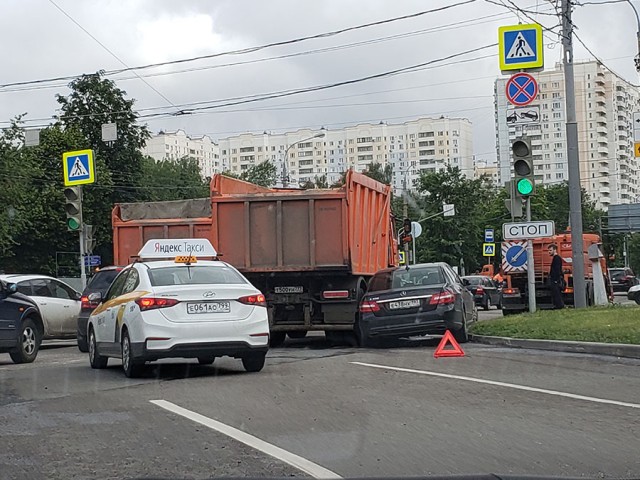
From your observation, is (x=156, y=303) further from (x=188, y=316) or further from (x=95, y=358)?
(x=95, y=358)

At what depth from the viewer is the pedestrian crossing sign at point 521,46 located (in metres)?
19.7

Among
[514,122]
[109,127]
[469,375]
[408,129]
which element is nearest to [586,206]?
[408,129]

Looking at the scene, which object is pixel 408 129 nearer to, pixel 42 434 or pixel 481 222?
pixel 481 222

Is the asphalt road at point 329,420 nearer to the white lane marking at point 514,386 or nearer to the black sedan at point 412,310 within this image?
the white lane marking at point 514,386

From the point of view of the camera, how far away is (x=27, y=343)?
15914mm

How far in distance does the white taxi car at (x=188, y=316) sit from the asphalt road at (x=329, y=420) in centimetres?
38

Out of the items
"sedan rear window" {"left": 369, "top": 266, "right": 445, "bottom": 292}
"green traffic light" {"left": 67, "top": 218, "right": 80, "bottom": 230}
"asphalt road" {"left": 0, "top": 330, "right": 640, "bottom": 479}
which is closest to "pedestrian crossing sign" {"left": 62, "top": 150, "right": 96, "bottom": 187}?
"green traffic light" {"left": 67, "top": 218, "right": 80, "bottom": 230}

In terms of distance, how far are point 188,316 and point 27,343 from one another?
529 centimetres

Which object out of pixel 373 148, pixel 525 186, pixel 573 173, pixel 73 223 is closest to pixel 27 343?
pixel 73 223

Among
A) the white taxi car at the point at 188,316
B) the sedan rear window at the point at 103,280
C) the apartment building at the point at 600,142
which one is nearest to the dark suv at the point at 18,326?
the sedan rear window at the point at 103,280

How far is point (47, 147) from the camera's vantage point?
53.4 m

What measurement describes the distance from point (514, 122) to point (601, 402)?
1111 centimetres

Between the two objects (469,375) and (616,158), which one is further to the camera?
(616,158)

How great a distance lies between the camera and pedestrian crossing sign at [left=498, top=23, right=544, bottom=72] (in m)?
19.7
